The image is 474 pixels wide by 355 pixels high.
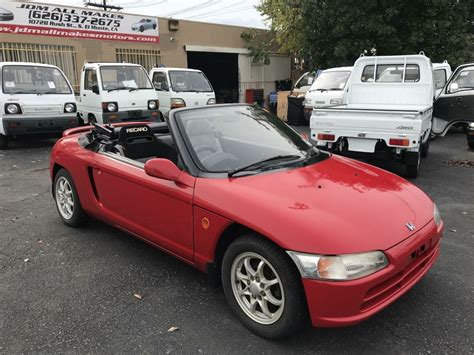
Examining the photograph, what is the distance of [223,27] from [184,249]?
1829 centimetres

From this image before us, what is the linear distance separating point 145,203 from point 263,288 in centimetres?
130

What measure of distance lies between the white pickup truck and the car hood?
A: 326 centimetres

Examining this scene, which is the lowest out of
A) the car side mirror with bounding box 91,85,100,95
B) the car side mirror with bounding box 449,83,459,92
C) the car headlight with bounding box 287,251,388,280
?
the car headlight with bounding box 287,251,388,280

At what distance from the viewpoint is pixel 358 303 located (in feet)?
7.95

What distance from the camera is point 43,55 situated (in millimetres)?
14734

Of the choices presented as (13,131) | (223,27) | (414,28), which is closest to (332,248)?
(13,131)

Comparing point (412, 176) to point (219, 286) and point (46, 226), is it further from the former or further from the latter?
point (46, 226)

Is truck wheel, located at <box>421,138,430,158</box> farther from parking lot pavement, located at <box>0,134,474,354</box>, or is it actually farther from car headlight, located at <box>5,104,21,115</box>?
car headlight, located at <box>5,104,21,115</box>

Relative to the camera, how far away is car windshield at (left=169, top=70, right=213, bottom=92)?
40.6 ft

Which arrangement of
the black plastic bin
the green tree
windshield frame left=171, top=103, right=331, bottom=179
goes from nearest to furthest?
windshield frame left=171, top=103, right=331, bottom=179 < the black plastic bin < the green tree

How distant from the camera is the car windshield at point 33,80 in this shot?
31.8ft

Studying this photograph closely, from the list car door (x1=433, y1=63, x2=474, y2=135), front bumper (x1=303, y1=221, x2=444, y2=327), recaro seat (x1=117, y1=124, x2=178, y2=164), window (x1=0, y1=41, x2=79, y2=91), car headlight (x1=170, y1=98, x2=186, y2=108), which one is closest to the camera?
front bumper (x1=303, y1=221, x2=444, y2=327)

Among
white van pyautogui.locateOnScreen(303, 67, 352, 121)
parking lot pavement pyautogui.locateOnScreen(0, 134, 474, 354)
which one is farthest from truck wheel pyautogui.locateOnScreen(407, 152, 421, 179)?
white van pyautogui.locateOnScreen(303, 67, 352, 121)

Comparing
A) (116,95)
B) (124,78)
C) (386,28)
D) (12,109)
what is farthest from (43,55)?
(386,28)
